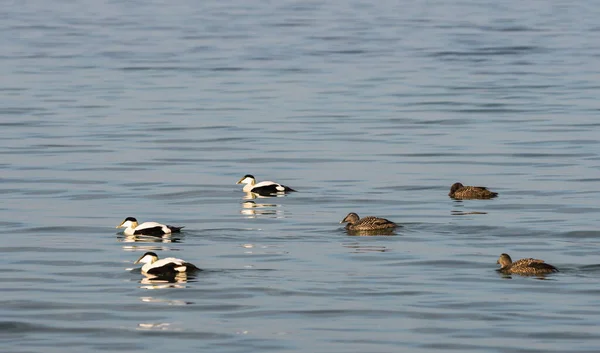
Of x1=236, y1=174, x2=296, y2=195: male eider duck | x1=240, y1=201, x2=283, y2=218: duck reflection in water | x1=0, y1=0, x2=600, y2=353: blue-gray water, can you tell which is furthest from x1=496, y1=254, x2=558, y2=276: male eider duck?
x1=236, y1=174, x2=296, y2=195: male eider duck

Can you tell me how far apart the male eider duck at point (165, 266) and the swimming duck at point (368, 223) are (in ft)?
11.2

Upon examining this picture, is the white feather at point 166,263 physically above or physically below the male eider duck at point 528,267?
above

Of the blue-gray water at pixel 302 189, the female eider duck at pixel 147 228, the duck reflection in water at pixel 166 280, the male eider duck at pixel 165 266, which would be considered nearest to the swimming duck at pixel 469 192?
the blue-gray water at pixel 302 189

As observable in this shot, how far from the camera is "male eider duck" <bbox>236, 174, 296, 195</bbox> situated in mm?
24891

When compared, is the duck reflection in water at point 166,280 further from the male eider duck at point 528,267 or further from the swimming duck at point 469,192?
the swimming duck at point 469,192

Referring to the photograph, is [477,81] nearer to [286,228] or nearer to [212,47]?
[212,47]

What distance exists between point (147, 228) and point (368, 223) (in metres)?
3.09

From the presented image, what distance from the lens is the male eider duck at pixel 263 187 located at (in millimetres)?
24891

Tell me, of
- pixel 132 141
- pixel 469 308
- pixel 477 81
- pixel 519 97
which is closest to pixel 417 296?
pixel 469 308

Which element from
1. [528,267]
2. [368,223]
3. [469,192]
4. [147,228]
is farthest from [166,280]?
[469,192]

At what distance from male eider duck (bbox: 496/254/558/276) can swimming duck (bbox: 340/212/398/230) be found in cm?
314

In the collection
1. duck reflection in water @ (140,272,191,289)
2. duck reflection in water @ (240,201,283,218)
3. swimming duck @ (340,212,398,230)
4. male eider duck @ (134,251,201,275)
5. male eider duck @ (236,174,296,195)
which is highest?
male eider duck @ (236,174,296,195)

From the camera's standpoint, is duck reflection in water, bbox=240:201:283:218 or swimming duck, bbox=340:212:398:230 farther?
duck reflection in water, bbox=240:201:283:218

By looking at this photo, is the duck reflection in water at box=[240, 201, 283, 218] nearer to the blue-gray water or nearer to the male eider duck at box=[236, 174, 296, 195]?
the blue-gray water
